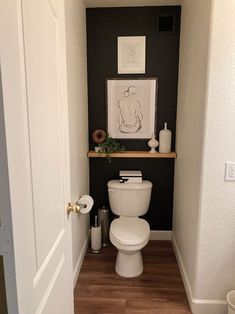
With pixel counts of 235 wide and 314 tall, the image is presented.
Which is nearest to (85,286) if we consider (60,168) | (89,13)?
(60,168)

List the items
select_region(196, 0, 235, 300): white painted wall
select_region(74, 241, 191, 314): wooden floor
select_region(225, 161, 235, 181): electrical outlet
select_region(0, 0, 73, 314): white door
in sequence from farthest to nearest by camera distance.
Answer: select_region(74, 241, 191, 314): wooden floor, select_region(225, 161, 235, 181): electrical outlet, select_region(196, 0, 235, 300): white painted wall, select_region(0, 0, 73, 314): white door

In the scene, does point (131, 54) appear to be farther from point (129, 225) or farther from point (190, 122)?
point (129, 225)

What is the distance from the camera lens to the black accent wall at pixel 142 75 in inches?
99.5

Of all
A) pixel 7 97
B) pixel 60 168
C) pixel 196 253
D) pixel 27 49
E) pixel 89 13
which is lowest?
pixel 196 253

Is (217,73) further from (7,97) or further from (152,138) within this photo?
(7,97)

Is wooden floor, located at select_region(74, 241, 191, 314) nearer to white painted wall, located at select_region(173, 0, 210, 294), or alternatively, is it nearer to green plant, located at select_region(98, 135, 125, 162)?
white painted wall, located at select_region(173, 0, 210, 294)

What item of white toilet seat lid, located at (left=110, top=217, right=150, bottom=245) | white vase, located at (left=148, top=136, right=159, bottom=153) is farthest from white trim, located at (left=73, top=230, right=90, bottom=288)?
white vase, located at (left=148, top=136, right=159, bottom=153)

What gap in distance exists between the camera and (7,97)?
0.63 metres

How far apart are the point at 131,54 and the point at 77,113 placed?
88 cm

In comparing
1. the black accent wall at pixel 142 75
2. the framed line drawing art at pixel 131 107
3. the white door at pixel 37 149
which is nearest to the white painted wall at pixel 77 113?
the black accent wall at pixel 142 75

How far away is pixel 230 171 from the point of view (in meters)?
1.70

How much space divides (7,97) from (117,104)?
2109 millimetres

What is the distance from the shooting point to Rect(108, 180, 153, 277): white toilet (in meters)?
2.18

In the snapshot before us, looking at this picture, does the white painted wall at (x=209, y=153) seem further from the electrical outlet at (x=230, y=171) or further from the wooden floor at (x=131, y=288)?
the wooden floor at (x=131, y=288)
